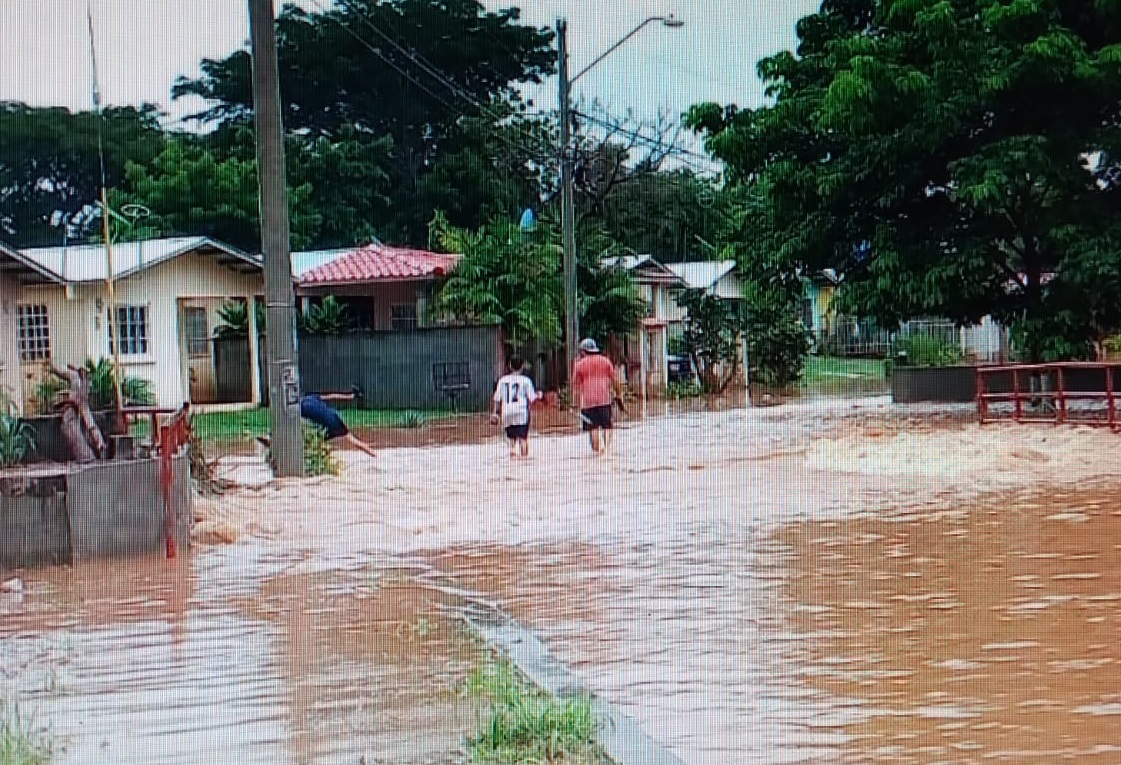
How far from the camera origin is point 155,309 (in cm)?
3075

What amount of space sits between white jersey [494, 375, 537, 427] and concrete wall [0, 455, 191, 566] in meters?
8.23

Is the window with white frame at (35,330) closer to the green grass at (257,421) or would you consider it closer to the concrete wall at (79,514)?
the green grass at (257,421)

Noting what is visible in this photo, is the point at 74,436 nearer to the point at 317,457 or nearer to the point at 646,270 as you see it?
the point at 317,457

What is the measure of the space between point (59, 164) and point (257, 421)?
838 centimetres

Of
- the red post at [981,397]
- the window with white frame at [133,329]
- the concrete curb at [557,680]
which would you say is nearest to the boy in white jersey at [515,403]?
the red post at [981,397]

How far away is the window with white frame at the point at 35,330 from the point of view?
29094mm

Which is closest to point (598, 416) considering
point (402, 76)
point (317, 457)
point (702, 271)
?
point (317, 457)

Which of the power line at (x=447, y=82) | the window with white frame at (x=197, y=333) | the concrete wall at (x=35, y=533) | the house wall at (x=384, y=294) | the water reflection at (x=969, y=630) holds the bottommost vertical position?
the water reflection at (x=969, y=630)

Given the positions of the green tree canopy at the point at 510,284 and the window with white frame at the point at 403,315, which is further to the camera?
the window with white frame at the point at 403,315

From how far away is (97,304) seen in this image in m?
29.4

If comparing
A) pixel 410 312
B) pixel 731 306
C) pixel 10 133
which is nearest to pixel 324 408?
pixel 10 133

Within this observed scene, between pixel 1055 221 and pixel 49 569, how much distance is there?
51.1ft

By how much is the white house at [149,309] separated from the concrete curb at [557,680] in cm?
1980

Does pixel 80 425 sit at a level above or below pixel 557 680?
above
